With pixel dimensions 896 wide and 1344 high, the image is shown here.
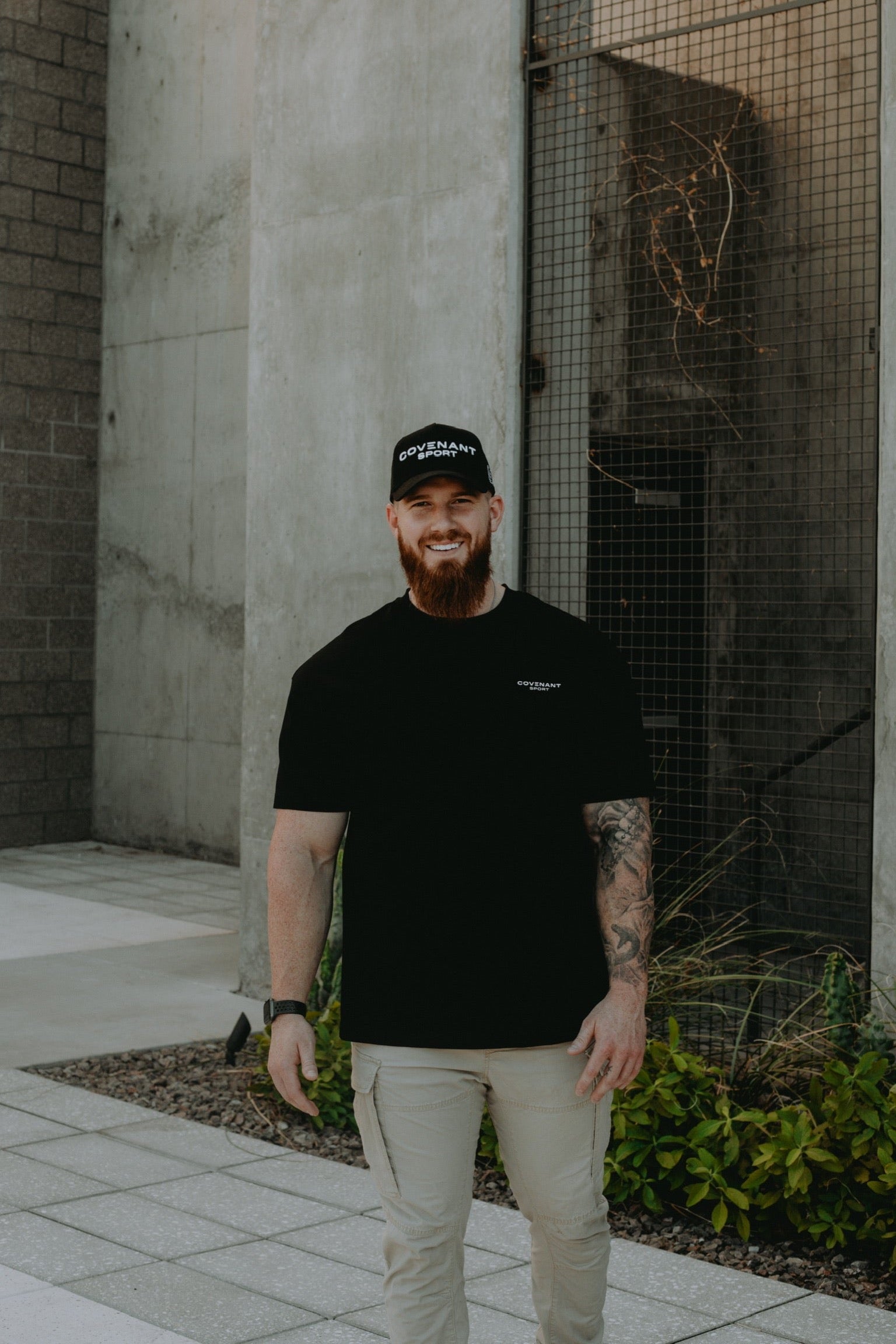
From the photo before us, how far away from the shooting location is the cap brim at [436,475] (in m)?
2.94

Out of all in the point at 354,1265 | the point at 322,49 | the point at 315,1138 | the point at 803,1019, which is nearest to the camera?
the point at 354,1265

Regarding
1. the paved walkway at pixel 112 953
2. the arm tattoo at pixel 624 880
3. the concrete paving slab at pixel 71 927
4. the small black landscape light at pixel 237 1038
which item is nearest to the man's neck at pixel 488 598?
the arm tattoo at pixel 624 880

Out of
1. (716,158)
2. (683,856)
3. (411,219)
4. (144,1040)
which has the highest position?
(716,158)

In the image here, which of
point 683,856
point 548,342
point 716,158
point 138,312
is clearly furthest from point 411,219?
point 138,312

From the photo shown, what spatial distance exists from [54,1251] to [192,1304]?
1.71 feet

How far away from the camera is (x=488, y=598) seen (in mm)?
3021

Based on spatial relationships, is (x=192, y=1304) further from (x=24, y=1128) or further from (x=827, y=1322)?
(x=24, y=1128)

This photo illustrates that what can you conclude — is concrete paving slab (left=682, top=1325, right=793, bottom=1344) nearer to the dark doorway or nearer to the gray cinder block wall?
the dark doorway

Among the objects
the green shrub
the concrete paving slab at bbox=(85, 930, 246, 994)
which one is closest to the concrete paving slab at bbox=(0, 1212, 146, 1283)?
the green shrub

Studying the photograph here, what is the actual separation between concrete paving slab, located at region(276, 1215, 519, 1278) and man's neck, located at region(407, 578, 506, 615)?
1863mm

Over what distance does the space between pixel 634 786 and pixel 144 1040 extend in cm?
401

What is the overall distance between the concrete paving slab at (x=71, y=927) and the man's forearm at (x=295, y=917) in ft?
17.9

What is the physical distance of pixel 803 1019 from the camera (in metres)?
5.75

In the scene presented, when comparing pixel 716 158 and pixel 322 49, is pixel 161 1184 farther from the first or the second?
pixel 716 158
